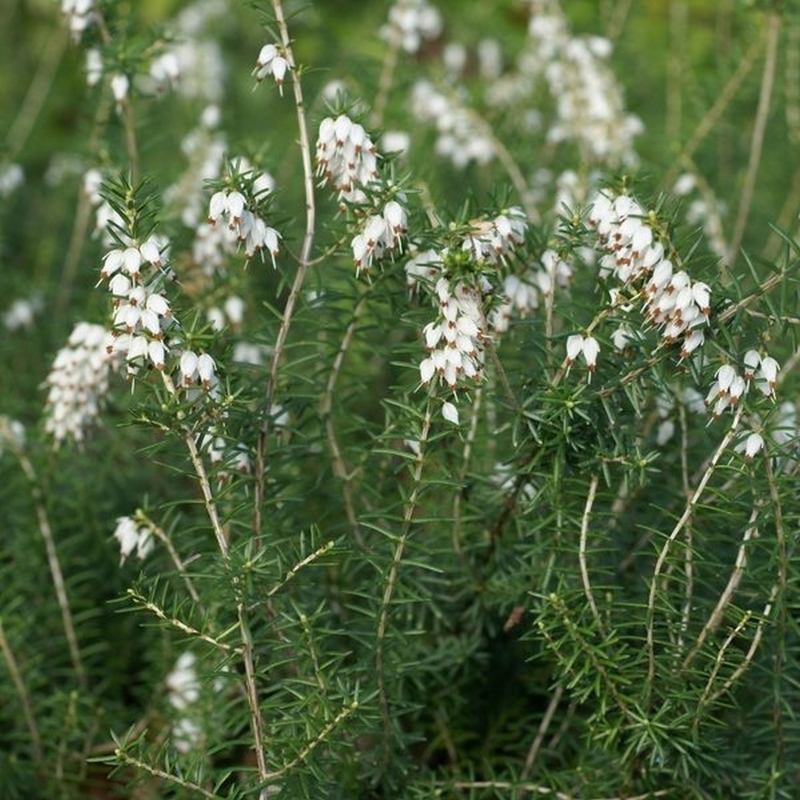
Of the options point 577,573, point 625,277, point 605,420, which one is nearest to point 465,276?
point 625,277

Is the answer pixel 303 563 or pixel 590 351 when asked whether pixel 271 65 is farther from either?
pixel 303 563

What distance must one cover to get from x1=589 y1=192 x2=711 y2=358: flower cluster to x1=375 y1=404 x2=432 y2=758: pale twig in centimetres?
67

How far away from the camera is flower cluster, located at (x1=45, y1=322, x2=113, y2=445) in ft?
14.6

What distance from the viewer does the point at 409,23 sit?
6.42m

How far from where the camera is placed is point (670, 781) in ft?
13.7

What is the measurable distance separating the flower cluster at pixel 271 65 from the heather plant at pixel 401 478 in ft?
0.05

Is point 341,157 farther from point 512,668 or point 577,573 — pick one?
point 512,668

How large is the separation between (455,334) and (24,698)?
229cm

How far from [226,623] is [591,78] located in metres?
3.91

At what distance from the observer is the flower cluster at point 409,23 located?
21.1ft

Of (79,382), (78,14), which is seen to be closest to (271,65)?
(79,382)

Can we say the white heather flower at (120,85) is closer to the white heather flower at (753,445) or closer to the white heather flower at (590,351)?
the white heather flower at (590,351)

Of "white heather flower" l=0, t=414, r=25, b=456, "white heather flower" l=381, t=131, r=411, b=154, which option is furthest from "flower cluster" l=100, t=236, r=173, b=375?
"white heather flower" l=381, t=131, r=411, b=154

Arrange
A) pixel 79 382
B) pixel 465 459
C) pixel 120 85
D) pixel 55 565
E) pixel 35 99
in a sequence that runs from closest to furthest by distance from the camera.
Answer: pixel 465 459
pixel 79 382
pixel 55 565
pixel 120 85
pixel 35 99
